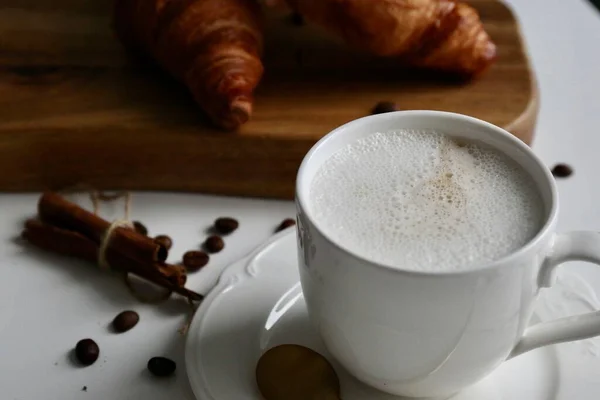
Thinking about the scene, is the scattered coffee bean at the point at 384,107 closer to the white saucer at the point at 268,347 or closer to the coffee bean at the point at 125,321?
the white saucer at the point at 268,347

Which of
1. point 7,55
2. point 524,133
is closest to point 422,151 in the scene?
point 524,133

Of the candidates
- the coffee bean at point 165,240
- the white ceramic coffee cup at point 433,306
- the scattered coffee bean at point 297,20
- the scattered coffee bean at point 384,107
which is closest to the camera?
the white ceramic coffee cup at point 433,306

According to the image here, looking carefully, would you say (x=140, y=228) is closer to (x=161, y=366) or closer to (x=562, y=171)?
(x=161, y=366)

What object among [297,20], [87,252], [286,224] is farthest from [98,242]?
[297,20]

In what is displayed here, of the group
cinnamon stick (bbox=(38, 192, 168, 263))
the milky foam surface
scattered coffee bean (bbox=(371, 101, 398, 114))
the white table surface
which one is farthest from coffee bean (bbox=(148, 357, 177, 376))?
scattered coffee bean (bbox=(371, 101, 398, 114))

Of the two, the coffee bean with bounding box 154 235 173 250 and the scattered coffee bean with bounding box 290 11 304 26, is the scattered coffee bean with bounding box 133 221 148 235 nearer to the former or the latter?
the coffee bean with bounding box 154 235 173 250

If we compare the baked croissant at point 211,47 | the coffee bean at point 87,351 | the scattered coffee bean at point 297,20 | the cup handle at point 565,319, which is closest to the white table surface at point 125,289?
the coffee bean at point 87,351
